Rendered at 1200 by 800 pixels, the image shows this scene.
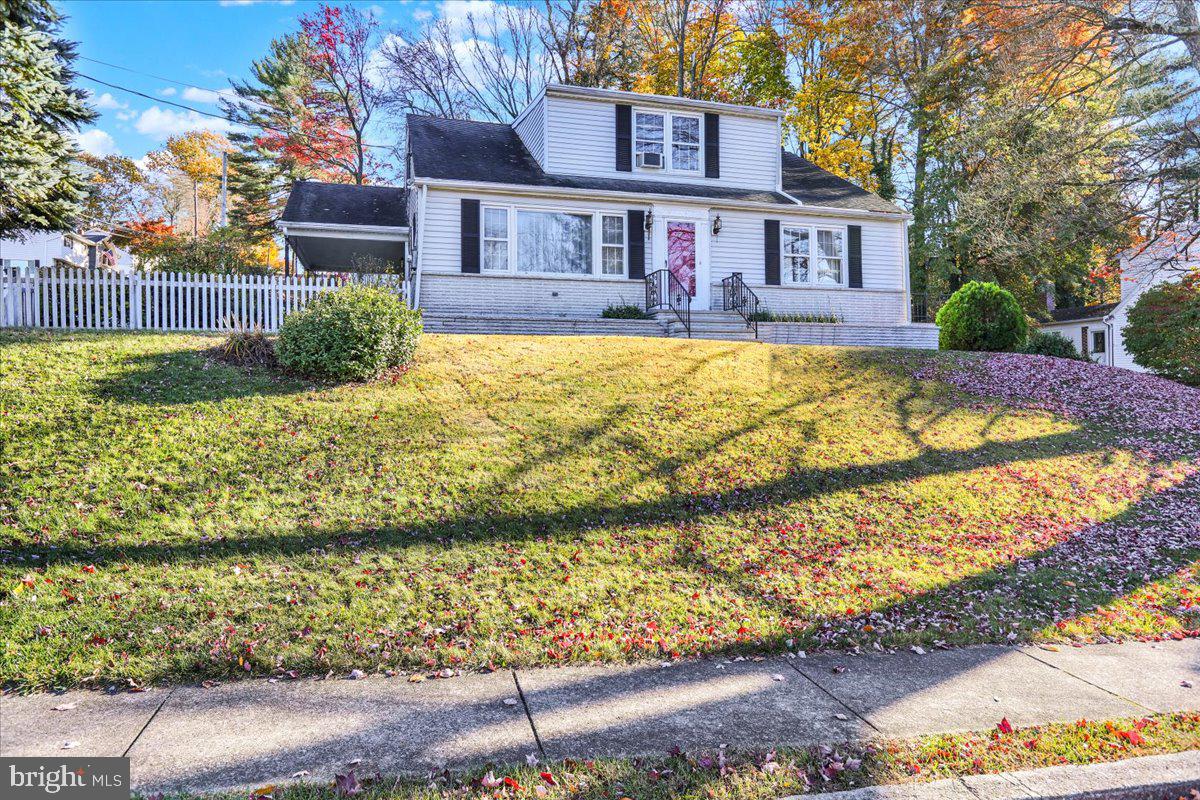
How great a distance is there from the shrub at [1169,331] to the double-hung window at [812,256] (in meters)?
7.35

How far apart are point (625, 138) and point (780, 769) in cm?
1784

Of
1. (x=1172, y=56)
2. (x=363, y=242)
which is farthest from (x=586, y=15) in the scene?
(x=1172, y=56)

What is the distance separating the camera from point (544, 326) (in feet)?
52.0

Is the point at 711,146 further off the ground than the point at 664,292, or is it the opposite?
the point at 711,146

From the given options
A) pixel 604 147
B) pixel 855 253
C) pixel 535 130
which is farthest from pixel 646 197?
pixel 855 253

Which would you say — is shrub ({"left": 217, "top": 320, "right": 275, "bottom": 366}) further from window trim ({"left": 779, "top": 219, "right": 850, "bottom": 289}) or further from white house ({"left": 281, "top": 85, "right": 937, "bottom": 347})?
window trim ({"left": 779, "top": 219, "right": 850, "bottom": 289})

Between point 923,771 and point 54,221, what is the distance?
1456cm

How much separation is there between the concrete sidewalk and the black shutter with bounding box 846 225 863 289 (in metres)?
15.7

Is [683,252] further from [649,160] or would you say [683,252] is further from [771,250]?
[649,160]

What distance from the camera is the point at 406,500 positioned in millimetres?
6707

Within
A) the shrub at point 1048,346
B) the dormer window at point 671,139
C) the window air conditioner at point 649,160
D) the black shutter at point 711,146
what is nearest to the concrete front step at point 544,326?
the window air conditioner at point 649,160

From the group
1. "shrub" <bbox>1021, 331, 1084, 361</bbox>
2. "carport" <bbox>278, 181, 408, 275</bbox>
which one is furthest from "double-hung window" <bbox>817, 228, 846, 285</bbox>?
"carport" <bbox>278, 181, 408, 275</bbox>

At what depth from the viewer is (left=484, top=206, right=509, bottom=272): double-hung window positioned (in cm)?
1670

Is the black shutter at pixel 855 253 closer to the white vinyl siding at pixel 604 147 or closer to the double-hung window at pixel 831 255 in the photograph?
the double-hung window at pixel 831 255
